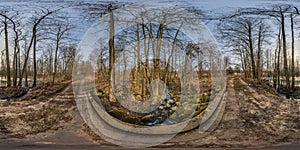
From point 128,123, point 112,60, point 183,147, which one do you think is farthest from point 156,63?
point 183,147

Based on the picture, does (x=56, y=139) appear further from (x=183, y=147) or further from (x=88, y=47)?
(x=183, y=147)

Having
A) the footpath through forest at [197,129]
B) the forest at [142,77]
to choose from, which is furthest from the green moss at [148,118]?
the footpath through forest at [197,129]

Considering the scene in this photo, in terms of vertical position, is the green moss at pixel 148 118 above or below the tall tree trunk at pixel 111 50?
below

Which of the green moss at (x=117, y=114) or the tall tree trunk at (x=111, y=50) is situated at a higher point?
the tall tree trunk at (x=111, y=50)

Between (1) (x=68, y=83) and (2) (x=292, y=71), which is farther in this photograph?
(2) (x=292, y=71)

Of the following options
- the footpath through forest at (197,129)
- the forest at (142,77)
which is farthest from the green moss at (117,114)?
the footpath through forest at (197,129)

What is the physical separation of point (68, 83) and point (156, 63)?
0.73 metres

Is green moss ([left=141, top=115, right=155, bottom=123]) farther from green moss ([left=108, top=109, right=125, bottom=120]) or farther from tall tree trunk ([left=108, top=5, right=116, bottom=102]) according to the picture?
tall tree trunk ([left=108, top=5, right=116, bottom=102])

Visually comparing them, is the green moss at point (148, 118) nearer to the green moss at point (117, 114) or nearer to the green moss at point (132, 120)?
the green moss at point (132, 120)

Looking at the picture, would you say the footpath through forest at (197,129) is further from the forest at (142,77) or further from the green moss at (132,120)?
the green moss at (132,120)

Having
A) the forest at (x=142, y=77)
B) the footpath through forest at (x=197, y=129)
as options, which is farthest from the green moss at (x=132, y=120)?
the footpath through forest at (x=197, y=129)

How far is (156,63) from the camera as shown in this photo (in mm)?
2531

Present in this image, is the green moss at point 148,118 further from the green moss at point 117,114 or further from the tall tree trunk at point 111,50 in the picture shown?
the tall tree trunk at point 111,50

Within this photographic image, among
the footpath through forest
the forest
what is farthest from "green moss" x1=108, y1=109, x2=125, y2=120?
the footpath through forest
